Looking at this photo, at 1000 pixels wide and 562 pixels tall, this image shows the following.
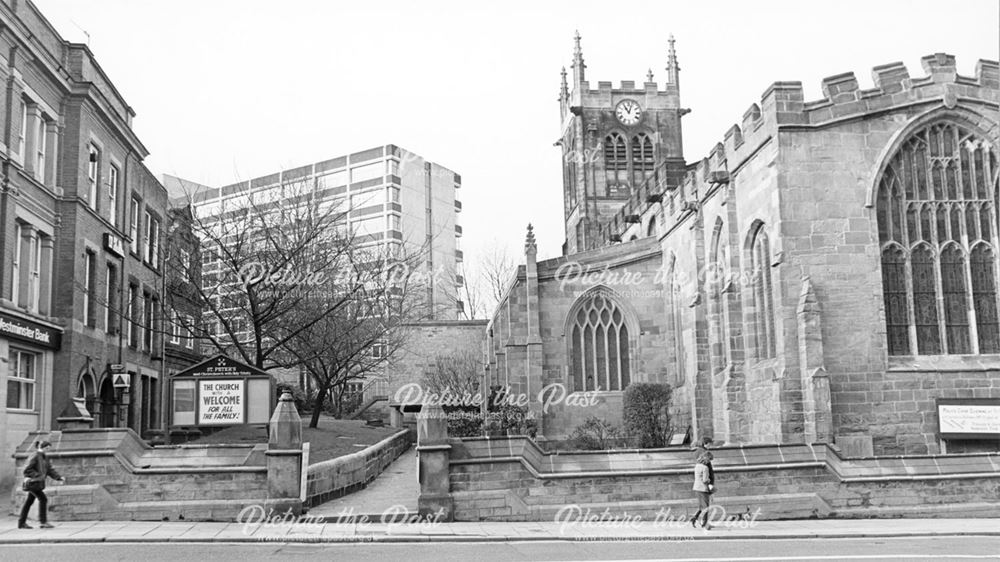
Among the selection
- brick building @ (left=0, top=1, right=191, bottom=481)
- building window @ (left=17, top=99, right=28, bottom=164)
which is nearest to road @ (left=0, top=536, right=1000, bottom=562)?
brick building @ (left=0, top=1, right=191, bottom=481)

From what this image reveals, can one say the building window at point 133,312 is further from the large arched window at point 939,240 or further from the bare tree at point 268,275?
the large arched window at point 939,240

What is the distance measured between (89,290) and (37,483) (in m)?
12.9

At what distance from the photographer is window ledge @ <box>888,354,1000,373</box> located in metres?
23.3

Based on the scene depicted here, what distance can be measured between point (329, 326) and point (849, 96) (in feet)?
49.3

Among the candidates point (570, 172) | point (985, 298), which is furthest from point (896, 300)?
point (570, 172)

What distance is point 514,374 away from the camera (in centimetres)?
3353

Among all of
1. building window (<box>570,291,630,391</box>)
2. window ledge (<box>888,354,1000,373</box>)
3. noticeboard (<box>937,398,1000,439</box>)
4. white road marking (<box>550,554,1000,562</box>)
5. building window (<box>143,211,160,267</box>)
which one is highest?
building window (<box>143,211,160,267</box>)

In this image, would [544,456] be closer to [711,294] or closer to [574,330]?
[711,294]

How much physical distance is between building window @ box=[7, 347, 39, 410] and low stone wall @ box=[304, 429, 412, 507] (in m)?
7.97

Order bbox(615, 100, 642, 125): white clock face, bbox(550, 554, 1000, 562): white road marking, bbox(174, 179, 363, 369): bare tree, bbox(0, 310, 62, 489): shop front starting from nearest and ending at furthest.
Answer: bbox(550, 554, 1000, 562): white road marking, bbox(0, 310, 62, 489): shop front, bbox(174, 179, 363, 369): bare tree, bbox(615, 100, 642, 125): white clock face

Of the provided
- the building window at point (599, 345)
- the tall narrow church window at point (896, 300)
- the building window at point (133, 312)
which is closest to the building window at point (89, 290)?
the building window at point (133, 312)

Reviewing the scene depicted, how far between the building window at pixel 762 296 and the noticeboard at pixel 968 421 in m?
4.54

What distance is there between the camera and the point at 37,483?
15586mm

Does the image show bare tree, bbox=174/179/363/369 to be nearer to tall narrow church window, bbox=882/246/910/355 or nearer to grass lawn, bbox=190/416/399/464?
grass lawn, bbox=190/416/399/464
